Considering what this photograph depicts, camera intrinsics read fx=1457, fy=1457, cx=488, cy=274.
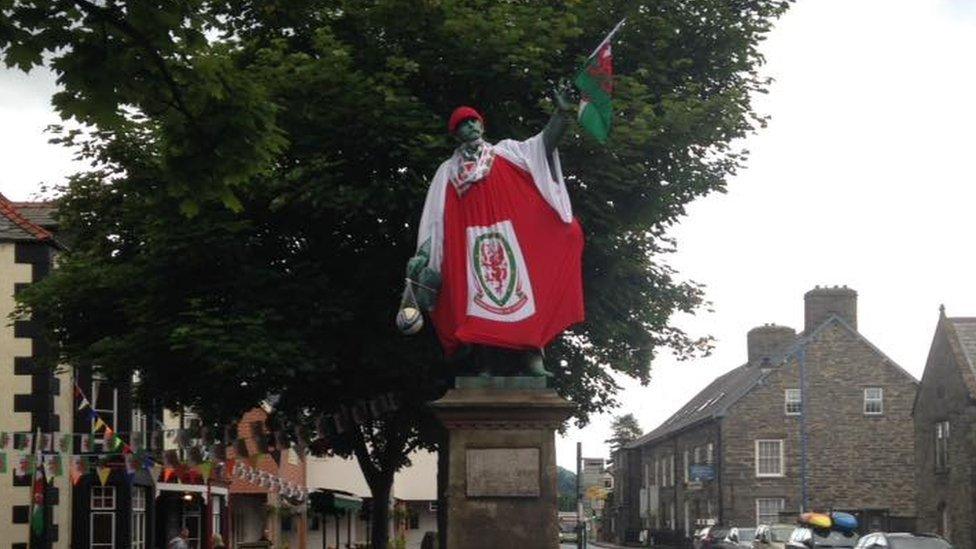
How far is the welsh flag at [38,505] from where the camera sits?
3094 cm

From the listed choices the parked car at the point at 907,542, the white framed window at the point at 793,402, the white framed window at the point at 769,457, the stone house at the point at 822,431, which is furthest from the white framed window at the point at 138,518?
the white framed window at the point at 793,402

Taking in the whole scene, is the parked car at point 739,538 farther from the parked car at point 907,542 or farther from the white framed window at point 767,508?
the white framed window at point 767,508

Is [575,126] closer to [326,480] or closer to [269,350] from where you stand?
[269,350]

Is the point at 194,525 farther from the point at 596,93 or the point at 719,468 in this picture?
the point at 596,93

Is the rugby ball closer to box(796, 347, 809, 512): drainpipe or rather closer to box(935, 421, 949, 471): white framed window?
box(935, 421, 949, 471): white framed window

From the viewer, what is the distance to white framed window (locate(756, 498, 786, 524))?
65500 millimetres

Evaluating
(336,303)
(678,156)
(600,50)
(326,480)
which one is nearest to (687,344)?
(678,156)

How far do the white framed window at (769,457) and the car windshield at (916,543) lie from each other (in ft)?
114

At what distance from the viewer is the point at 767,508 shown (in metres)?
65.7

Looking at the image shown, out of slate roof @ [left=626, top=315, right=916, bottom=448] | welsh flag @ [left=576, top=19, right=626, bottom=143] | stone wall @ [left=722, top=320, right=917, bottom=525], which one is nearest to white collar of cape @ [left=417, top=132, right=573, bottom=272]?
welsh flag @ [left=576, top=19, right=626, bottom=143]

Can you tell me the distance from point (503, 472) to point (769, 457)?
54.2 meters

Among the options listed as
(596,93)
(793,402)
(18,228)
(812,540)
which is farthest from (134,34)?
(793,402)

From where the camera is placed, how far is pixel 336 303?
76.9 feet

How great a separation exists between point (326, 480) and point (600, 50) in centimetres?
5739
